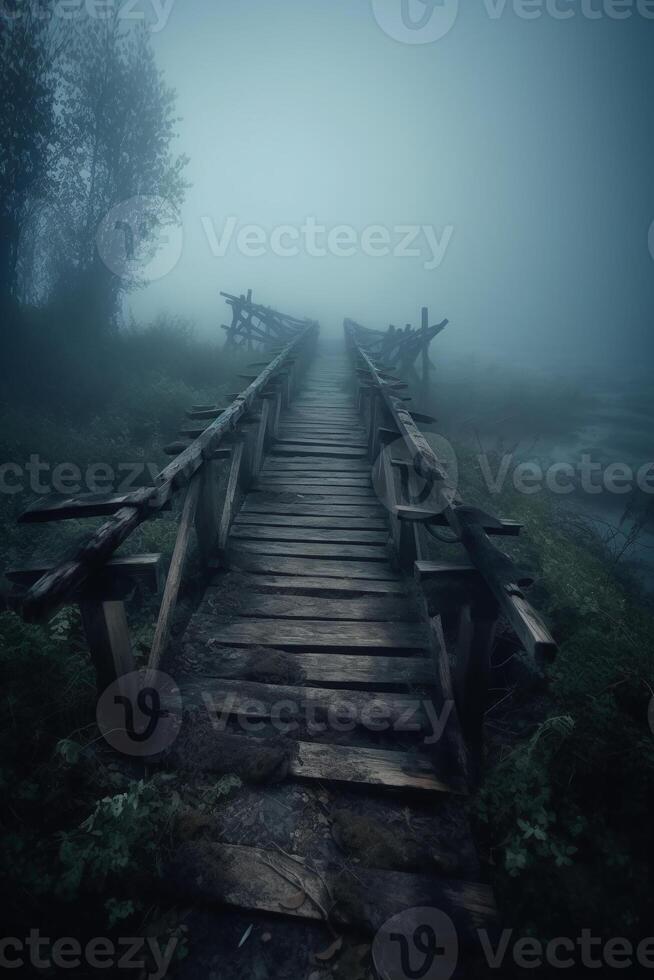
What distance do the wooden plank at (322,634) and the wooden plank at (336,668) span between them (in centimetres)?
9

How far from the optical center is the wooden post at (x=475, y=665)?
2.41 metres

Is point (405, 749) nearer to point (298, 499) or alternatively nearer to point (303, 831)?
point (303, 831)

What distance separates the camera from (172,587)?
3.17m

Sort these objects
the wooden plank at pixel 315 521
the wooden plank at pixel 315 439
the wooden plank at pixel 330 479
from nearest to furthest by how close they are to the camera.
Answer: the wooden plank at pixel 315 521
the wooden plank at pixel 330 479
the wooden plank at pixel 315 439

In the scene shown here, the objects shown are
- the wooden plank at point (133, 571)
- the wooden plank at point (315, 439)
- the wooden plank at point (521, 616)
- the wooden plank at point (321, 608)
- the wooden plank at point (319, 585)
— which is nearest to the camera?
the wooden plank at point (521, 616)

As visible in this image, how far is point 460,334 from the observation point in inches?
1698

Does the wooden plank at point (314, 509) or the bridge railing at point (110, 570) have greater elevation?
the bridge railing at point (110, 570)

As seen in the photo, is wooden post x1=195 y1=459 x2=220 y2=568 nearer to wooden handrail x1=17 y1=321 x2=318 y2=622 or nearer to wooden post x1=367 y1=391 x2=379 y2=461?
wooden handrail x1=17 y1=321 x2=318 y2=622

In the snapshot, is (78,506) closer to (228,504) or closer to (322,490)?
(228,504)

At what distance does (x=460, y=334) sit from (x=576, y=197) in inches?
1942

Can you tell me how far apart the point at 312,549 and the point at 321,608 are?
97cm

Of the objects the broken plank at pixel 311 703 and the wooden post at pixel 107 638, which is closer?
the wooden post at pixel 107 638

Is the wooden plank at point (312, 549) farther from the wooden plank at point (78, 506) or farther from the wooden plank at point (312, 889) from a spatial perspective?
the wooden plank at point (312, 889)

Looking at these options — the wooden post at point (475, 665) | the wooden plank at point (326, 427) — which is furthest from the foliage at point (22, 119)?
the wooden post at point (475, 665)
